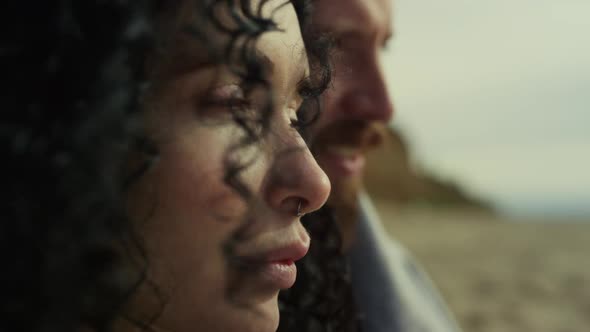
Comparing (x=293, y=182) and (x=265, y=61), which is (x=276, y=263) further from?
(x=265, y=61)

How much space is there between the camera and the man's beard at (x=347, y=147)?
216 cm

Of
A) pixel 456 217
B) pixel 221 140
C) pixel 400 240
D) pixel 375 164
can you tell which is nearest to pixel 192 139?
pixel 221 140

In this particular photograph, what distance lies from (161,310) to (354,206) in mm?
1217

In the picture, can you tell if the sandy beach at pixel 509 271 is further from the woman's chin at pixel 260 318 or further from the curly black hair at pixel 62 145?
the curly black hair at pixel 62 145

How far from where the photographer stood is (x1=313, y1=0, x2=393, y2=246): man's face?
2.21 metres


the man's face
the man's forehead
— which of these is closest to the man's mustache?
the man's face

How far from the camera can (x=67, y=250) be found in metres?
0.91

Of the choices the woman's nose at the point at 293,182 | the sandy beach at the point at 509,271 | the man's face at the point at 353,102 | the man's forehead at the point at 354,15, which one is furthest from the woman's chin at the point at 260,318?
the sandy beach at the point at 509,271

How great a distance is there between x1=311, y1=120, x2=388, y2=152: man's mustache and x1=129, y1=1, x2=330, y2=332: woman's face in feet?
3.40

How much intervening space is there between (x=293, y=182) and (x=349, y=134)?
4.01 ft

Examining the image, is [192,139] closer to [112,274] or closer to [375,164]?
[112,274]

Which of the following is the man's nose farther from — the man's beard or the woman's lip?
the woman's lip

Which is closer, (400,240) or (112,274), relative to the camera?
(112,274)

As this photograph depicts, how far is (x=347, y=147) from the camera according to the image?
2279 mm
